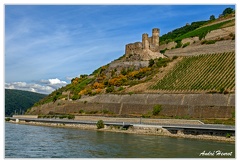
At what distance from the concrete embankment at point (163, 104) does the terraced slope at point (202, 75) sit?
1589 mm

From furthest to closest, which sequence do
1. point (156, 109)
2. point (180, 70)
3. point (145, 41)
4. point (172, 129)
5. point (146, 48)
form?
1. point (145, 41)
2. point (146, 48)
3. point (180, 70)
4. point (156, 109)
5. point (172, 129)

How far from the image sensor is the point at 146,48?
58000 mm

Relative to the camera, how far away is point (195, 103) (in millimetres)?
34156

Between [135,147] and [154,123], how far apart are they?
10741 millimetres

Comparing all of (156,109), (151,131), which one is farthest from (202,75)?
(151,131)

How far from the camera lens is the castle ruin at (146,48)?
184ft

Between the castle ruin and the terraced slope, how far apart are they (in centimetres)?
884

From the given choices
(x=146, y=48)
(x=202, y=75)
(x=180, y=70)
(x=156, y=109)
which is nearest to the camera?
(x=156, y=109)

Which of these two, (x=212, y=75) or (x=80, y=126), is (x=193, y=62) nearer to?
(x=212, y=75)

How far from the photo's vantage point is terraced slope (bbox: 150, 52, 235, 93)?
118 ft

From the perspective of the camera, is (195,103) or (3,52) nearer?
(3,52)

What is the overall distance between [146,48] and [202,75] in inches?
757

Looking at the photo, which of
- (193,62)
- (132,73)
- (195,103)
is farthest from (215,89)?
(132,73)

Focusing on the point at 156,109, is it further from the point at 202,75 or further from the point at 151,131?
the point at 202,75
